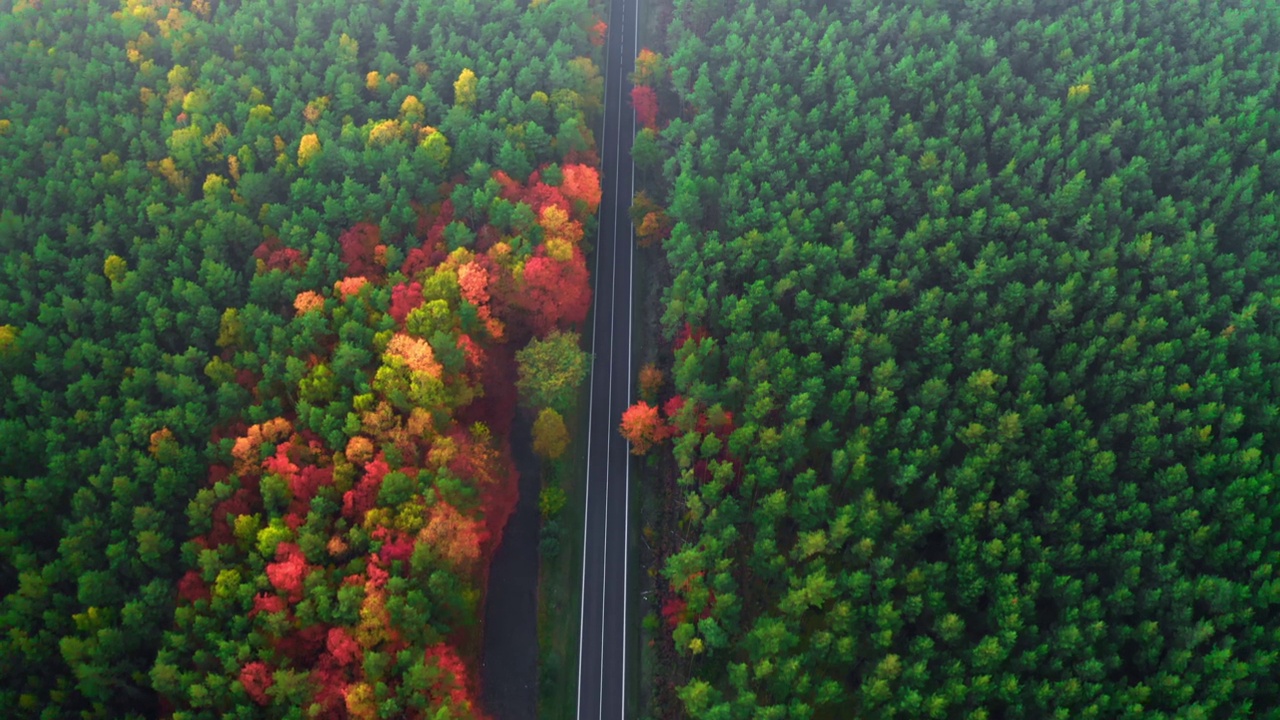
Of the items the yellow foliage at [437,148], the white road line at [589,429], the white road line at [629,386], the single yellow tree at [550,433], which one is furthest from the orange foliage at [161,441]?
the white road line at [629,386]

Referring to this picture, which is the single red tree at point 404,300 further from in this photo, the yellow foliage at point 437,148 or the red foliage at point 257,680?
the red foliage at point 257,680

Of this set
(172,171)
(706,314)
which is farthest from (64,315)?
(706,314)

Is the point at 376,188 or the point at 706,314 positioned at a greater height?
the point at 376,188

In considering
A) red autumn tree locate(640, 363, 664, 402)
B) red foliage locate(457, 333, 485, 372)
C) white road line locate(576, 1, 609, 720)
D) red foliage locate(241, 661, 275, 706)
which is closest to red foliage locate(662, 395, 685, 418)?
red autumn tree locate(640, 363, 664, 402)

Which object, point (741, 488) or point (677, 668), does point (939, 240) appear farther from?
point (677, 668)

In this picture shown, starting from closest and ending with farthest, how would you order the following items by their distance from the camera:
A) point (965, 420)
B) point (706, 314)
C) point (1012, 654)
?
1. point (1012, 654)
2. point (965, 420)
3. point (706, 314)

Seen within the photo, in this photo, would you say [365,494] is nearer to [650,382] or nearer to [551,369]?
[551,369]
